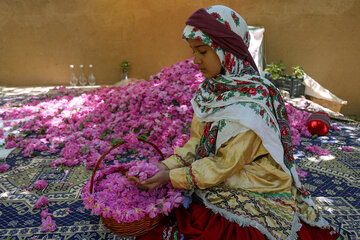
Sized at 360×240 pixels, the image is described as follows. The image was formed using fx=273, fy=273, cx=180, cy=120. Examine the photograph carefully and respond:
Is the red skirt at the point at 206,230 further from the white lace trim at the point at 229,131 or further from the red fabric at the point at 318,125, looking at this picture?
the red fabric at the point at 318,125

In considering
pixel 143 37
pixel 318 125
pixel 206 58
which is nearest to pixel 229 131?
pixel 206 58

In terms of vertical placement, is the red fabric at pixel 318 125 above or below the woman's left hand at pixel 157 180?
below

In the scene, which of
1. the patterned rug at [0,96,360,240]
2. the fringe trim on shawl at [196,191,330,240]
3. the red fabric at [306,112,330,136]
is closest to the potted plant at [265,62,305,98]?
the red fabric at [306,112,330,136]

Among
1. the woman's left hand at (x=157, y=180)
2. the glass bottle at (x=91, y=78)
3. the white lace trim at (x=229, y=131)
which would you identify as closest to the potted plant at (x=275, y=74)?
the glass bottle at (x=91, y=78)

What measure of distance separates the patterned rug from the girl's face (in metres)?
1.36

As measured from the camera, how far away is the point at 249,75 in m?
1.81

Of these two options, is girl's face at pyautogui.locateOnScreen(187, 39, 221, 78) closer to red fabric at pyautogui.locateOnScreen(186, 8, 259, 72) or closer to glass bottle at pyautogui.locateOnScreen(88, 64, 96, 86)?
red fabric at pyautogui.locateOnScreen(186, 8, 259, 72)

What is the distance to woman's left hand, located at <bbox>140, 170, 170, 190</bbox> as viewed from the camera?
5.82 feet

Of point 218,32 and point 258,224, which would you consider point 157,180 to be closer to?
point 258,224

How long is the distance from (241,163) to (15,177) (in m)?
2.48

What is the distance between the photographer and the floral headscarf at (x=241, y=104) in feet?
5.49

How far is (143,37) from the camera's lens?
7852 millimetres

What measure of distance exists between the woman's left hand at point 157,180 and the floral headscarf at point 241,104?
0.30m

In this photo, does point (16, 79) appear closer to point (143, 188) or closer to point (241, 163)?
point (143, 188)
